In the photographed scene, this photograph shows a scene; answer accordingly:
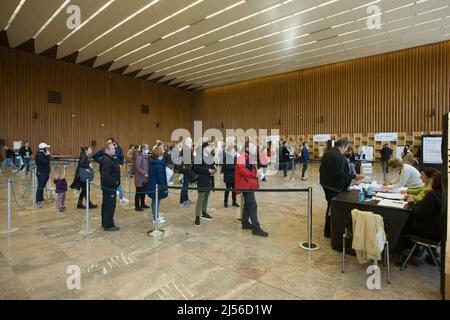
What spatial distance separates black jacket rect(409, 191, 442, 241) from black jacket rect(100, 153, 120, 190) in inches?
173

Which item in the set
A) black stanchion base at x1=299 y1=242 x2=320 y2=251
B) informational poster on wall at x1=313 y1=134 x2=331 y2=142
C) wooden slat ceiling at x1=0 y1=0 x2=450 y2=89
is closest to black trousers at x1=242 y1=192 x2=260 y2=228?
black stanchion base at x1=299 y1=242 x2=320 y2=251

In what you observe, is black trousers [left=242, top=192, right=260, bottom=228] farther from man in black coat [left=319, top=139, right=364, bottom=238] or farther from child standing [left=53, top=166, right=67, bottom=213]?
child standing [left=53, top=166, right=67, bottom=213]

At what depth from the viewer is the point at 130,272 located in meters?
2.92

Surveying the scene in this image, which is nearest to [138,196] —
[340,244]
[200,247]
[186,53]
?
[200,247]

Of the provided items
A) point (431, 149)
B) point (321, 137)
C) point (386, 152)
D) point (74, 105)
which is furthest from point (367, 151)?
point (74, 105)

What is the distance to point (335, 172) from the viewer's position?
3.95m

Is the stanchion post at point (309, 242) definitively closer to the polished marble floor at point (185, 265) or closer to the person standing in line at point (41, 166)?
the polished marble floor at point (185, 265)

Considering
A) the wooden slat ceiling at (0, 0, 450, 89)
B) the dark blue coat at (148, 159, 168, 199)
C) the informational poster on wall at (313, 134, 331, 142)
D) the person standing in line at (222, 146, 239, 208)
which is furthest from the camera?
the informational poster on wall at (313, 134, 331, 142)

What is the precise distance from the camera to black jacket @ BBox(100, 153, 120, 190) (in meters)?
4.36

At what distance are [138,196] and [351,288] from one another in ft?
15.4

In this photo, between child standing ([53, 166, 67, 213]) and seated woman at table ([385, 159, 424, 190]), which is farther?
child standing ([53, 166, 67, 213])

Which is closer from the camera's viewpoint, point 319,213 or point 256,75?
point 319,213

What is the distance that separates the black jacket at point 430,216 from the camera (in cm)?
275
